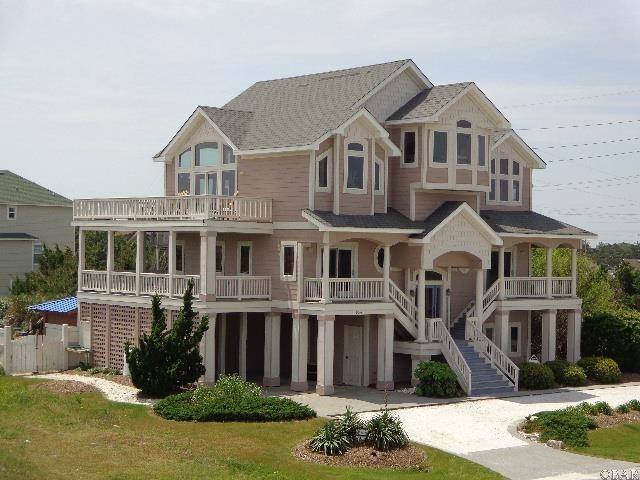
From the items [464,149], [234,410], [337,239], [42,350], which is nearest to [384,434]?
[234,410]

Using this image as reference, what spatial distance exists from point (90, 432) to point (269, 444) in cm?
496

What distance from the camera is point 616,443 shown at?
30859 mm

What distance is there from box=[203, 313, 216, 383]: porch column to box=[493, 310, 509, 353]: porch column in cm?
1239

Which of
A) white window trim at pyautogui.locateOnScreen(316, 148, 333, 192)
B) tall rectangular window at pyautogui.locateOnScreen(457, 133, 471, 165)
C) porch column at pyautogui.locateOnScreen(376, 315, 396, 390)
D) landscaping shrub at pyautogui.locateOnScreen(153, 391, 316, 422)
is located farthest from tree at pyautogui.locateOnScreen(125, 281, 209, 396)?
tall rectangular window at pyautogui.locateOnScreen(457, 133, 471, 165)

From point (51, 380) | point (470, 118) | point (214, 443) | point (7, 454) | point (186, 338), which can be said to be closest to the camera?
point (7, 454)

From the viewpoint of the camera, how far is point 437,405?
118ft

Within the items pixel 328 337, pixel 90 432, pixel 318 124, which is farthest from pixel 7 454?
pixel 318 124

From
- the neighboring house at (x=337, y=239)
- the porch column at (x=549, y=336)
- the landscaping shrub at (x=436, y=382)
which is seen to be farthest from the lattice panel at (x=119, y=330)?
the porch column at (x=549, y=336)

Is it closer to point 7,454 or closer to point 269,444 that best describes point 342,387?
point 269,444

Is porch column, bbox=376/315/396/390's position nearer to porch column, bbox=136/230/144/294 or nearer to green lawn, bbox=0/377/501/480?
green lawn, bbox=0/377/501/480

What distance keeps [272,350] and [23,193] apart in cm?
3571

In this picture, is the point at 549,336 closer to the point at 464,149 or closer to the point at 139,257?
the point at 464,149

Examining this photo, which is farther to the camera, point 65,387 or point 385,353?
point 385,353

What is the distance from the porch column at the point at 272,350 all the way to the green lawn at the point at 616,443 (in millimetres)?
12399
